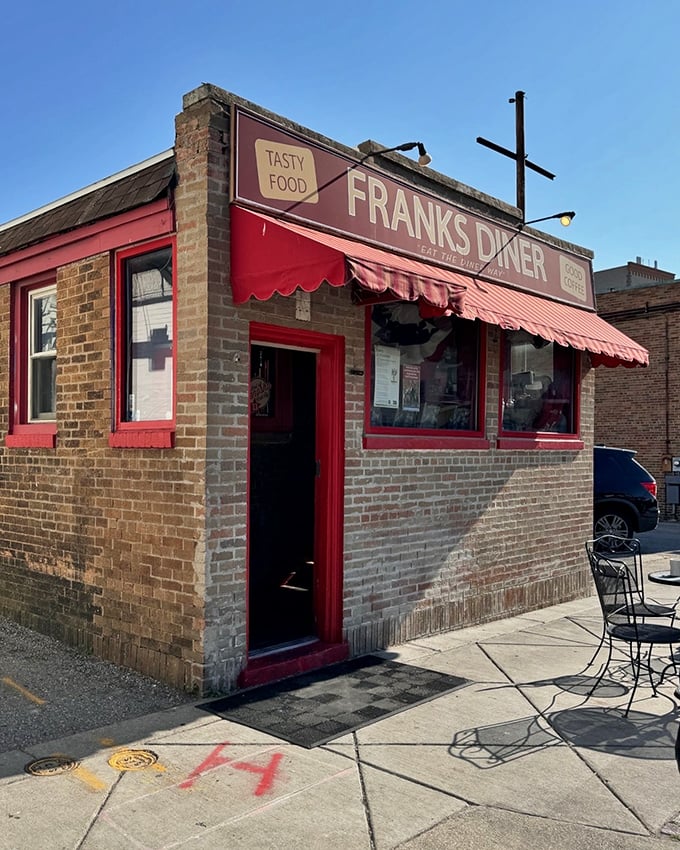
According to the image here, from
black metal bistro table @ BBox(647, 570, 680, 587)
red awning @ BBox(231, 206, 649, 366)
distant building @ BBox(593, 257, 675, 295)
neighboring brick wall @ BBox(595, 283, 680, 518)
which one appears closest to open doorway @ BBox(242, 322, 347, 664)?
red awning @ BBox(231, 206, 649, 366)

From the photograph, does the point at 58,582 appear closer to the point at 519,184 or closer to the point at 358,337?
the point at 358,337

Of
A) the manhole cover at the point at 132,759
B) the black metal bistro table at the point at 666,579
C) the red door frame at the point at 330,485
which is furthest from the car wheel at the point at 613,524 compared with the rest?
the manhole cover at the point at 132,759

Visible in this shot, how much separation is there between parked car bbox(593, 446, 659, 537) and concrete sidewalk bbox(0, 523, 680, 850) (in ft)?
28.9

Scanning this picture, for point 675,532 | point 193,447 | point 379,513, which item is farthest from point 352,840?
point 675,532

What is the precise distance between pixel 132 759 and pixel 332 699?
149 cm

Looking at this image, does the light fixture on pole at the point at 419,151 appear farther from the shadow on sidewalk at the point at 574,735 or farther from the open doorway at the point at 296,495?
the shadow on sidewalk at the point at 574,735

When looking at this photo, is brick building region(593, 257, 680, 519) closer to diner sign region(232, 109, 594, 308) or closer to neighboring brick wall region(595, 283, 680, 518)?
neighboring brick wall region(595, 283, 680, 518)

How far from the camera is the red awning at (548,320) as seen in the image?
6.48 metres

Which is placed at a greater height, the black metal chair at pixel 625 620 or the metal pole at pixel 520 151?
the metal pole at pixel 520 151

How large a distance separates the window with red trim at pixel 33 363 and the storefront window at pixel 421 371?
2992 millimetres

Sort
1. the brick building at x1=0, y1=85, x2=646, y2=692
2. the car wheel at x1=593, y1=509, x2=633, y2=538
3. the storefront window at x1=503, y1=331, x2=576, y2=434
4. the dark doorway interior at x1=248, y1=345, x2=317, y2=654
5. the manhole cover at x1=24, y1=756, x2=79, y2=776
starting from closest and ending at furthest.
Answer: the manhole cover at x1=24, y1=756, x2=79, y2=776
the brick building at x1=0, y1=85, x2=646, y2=692
the dark doorway interior at x1=248, y1=345, x2=317, y2=654
the storefront window at x1=503, y1=331, x2=576, y2=434
the car wheel at x1=593, y1=509, x2=633, y2=538

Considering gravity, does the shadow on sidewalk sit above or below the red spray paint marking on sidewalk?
below

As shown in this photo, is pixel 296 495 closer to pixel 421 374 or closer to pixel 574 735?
pixel 421 374

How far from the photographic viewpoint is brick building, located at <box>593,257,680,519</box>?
69.5ft
